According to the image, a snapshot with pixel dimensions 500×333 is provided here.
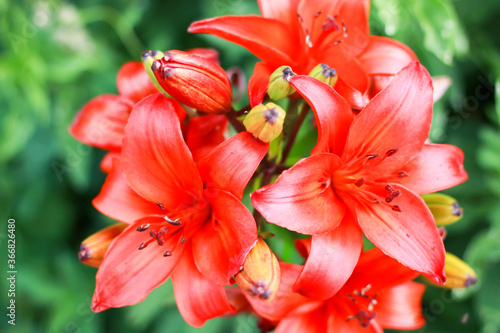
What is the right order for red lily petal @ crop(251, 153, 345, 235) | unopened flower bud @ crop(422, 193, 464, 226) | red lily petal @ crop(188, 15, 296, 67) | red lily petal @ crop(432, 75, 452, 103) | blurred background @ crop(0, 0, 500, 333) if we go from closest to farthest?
red lily petal @ crop(251, 153, 345, 235) < red lily petal @ crop(188, 15, 296, 67) < unopened flower bud @ crop(422, 193, 464, 226) < red lily petal @ crop(432, 75, 452, 103) < blurred background @ crop(0, 0, 500, 333)

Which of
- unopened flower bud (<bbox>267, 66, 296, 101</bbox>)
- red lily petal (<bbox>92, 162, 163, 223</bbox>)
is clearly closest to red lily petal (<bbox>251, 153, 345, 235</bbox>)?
unopened flower bud (<bbox>267, 66, 296, 101</bbox>)

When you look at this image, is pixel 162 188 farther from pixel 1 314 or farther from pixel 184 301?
pixel 1 314

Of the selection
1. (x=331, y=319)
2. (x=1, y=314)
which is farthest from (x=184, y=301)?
(x=1, y=314)

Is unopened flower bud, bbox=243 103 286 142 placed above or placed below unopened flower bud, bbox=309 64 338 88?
below

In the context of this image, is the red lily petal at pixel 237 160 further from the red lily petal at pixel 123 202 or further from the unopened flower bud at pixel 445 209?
the unopened flower bud at pixel 445 209

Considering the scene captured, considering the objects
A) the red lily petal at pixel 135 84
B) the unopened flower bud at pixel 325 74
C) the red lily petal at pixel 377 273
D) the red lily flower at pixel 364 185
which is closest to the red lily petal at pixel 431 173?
the red lily flower at pixel 364 185

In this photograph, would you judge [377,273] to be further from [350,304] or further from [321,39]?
[321,39]

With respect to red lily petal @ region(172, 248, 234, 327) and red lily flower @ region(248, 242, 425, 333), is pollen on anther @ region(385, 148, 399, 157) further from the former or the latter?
red lily petal @ region(172, 248, 234, 327)
